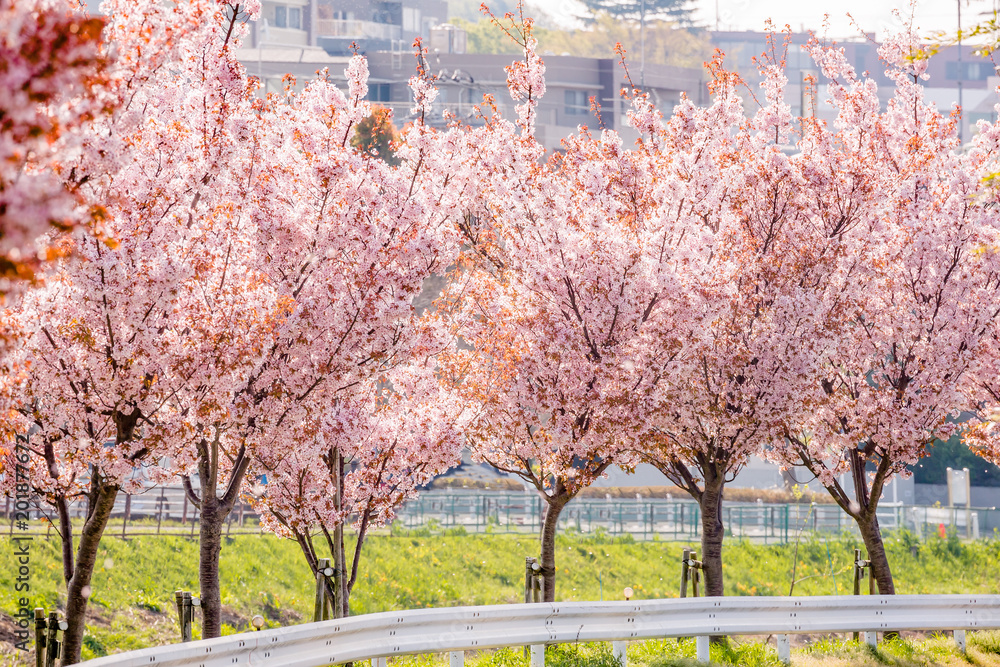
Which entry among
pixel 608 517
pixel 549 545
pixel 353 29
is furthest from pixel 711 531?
pixel 353 29

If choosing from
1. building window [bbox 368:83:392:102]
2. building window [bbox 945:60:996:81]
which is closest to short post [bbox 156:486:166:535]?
building window [bbox 368:83:392:102]

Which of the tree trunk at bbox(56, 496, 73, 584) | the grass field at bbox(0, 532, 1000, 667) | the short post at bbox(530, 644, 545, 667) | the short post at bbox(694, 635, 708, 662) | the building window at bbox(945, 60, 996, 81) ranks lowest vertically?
the grass field at bbox(0, 532, 1000, 667)

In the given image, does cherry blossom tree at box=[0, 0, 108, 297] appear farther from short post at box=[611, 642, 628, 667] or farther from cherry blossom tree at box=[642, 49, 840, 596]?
cherry blossom tree at box=[642, 49, 840, 596]

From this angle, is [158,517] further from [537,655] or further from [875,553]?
[537,655]

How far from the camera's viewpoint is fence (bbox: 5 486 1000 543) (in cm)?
2659

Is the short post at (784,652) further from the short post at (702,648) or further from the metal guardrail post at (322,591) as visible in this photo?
the metal guardrail post at (322,591)

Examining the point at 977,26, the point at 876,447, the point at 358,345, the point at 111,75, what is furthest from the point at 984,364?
the point at 111,75

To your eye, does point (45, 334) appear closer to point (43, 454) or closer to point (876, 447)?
point (43, 454)

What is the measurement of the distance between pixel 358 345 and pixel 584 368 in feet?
10.2

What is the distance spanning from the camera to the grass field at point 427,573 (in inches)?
732

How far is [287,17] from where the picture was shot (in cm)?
7119

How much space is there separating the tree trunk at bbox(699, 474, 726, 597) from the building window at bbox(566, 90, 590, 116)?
160ft

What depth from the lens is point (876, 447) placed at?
50.8 ft

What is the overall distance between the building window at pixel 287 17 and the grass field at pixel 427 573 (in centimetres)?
5413
